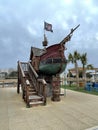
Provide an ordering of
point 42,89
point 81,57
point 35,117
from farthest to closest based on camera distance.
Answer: point 81,57 → point 42,89 → point 35,117

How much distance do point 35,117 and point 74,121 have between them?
158 centimetres

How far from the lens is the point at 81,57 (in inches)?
1186

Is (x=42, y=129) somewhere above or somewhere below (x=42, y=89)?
below

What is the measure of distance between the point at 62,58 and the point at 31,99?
4.05 m

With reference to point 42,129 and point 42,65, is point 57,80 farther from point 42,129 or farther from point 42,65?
point 42,129

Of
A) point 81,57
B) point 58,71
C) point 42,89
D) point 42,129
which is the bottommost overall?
point 42,129

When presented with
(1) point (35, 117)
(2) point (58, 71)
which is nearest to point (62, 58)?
(2) point (58, 71)

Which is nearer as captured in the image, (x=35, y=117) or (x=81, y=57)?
(x=35, y=117)

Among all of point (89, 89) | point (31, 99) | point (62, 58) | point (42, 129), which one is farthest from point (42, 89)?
point (89, 89)

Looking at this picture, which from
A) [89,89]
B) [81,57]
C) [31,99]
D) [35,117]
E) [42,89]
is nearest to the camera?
[35,117]

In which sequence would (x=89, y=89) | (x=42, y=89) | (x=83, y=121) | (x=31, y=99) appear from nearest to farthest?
(x=83, y=121) < (x=31, y=99) < (x=42, y=89) < (x=89, y=89)

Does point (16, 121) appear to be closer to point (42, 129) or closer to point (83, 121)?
point (42, 129)

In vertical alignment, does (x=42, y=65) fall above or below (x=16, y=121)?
above

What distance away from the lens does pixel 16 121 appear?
24.5ft
